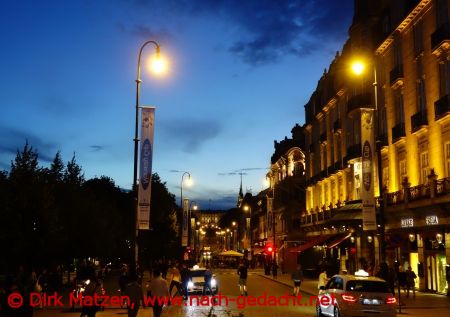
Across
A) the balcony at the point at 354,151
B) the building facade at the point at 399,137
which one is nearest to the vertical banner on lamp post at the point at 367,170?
the building facade at the point at 399,137

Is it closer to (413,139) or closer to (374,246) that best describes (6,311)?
(413,139)

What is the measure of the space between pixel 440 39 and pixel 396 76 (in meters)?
7.22

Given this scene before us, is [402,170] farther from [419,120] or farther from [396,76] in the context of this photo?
[396,76]

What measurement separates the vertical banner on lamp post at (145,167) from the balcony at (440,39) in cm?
1522

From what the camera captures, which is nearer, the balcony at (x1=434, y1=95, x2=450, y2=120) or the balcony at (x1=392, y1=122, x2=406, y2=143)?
the balcony at (x1=434, y1=95, x2=450, y2=120)

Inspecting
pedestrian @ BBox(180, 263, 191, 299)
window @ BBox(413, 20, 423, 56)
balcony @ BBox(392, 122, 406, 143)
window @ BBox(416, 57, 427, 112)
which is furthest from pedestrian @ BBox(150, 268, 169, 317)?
balcony @ BBox(392, 122, 406, 143)

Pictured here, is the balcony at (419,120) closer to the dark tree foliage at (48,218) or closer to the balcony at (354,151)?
the balcony at (354,151)

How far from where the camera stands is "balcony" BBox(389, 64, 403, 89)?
38.4 metres

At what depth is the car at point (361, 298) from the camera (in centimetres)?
1950

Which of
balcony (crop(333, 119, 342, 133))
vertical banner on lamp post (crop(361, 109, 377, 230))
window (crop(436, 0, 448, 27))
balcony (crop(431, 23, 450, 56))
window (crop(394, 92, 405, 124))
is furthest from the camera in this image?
balcony (crop(333, 119, 342, 133))

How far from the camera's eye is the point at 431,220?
32.0 m

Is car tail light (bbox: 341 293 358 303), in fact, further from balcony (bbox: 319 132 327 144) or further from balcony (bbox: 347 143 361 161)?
balcony (bbox: 319 132 327 144)

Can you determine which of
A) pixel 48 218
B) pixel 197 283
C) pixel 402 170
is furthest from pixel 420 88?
pixel 48 218

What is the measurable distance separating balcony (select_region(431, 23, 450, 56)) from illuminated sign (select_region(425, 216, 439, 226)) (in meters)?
8.46
